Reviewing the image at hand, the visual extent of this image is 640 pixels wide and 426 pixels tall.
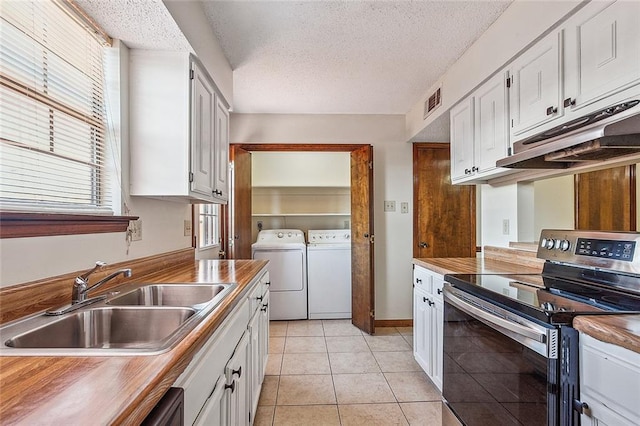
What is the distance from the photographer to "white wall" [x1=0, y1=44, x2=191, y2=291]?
3.13 feet

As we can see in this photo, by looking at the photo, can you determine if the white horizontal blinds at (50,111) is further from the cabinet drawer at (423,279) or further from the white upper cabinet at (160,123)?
the cabinet drawer at (423,279)

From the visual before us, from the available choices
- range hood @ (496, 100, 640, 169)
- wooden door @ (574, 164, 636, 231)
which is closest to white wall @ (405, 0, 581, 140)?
range hood @ (496, 100, 640, 169)

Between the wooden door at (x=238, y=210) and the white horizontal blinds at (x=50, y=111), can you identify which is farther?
the wooden door at (x=238, y=210)

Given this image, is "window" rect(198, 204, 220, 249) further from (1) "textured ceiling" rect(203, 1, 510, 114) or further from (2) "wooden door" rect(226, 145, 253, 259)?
(1) "textured ceiling" rect(203, 1, 510, 114)

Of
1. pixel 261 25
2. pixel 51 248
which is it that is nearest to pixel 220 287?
pixel 51 248

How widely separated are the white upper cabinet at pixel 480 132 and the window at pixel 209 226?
2.30m

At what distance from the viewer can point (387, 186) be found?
11.6ft

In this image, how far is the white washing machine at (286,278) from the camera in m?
3.72

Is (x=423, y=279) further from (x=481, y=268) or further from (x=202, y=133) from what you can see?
(x=202, y=133)

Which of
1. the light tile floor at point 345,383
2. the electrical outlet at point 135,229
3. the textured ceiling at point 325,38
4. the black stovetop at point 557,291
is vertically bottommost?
the light tile floor at point 345,383

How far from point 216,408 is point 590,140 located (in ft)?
5.38

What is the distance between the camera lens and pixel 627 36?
44.7 inches

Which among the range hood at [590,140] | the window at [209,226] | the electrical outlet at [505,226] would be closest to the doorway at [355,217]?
the window at [209,226]

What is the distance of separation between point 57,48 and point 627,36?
6.99 ft
